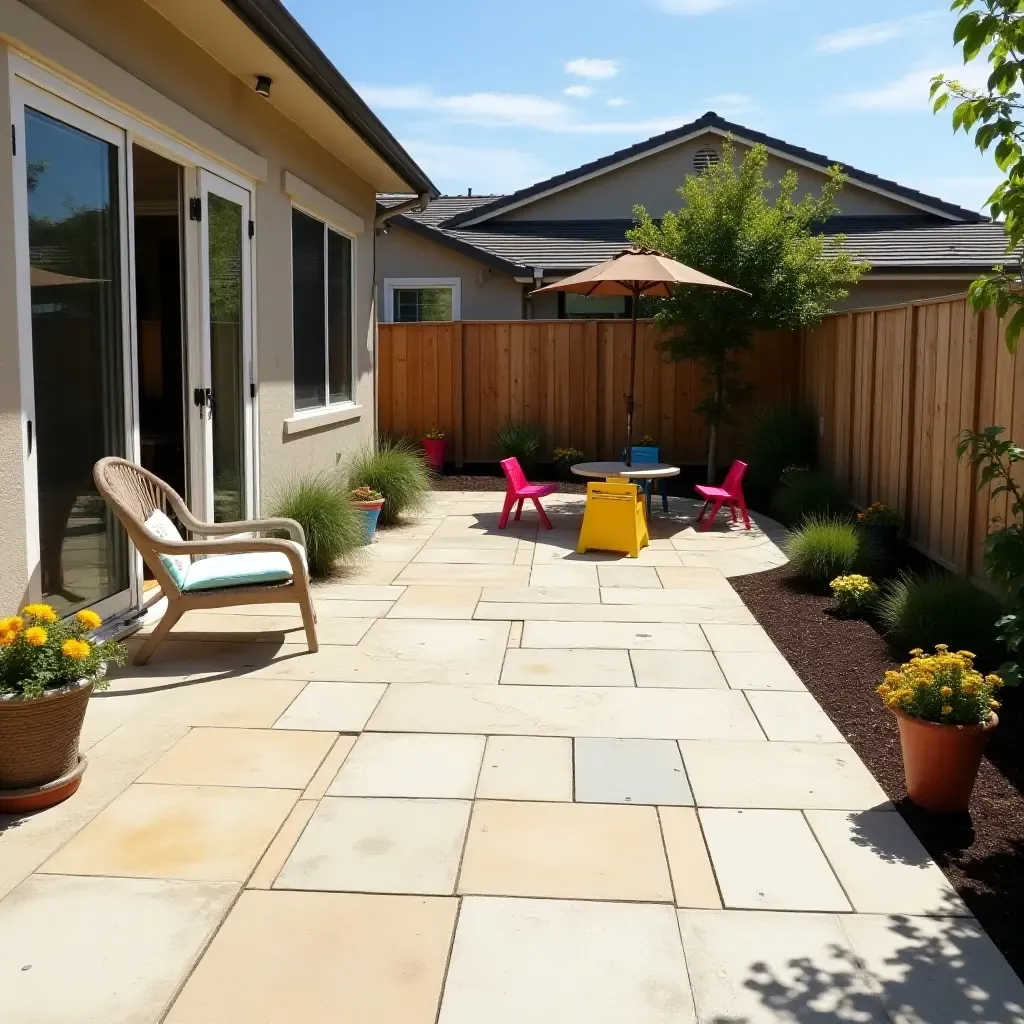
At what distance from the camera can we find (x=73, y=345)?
497 cm

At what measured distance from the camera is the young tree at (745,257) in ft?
35.7

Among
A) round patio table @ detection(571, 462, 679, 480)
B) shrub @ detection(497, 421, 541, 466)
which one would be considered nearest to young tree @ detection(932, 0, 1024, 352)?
round patio table @ detection(571, 462, 679, 480)

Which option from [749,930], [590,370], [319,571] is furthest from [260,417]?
[590,370]

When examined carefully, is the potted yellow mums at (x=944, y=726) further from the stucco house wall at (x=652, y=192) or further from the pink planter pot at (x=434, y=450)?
the stucco house wall at (x=652, y=192)

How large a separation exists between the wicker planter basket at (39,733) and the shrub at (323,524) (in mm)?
3507

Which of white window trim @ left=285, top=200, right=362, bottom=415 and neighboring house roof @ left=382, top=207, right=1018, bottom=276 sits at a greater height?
neighboring house roof @ left=382, top=207, right=1018, bottom=276

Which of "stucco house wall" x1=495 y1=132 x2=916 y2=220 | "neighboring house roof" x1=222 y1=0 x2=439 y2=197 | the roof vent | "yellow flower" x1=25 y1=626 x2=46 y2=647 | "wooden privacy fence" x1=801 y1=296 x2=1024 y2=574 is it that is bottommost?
"yellow flower" x1=25 y1=626 x2=46 y2=647

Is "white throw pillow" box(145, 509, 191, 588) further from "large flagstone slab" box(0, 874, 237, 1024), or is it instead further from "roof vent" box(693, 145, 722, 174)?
"roof vent" box(693, 145, 722, 174)

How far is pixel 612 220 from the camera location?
18.1 m

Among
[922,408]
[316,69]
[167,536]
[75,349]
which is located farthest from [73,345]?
[922,408]

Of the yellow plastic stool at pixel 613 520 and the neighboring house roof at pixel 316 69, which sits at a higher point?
the neighboring house roof at pixel 316 69

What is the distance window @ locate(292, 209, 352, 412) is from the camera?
8641 mm

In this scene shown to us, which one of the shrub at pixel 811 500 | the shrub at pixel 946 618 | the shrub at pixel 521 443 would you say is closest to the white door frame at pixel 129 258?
the shrub at pixel 946 618

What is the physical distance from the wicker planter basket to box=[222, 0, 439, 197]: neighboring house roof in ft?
11.5
